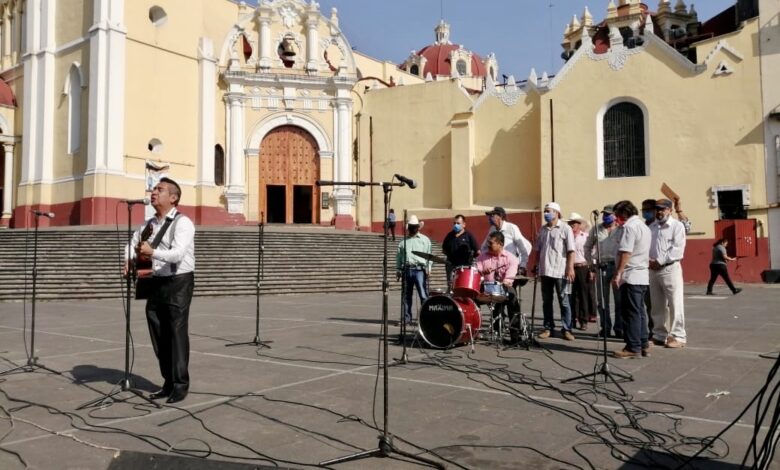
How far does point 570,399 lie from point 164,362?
340cm

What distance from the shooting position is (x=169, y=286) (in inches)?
212

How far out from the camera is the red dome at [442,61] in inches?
1946

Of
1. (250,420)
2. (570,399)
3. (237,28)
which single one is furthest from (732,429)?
(237,28)

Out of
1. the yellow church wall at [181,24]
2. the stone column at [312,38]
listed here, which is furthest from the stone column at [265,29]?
the yellow church wall at [181,24]

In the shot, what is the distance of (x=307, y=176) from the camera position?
93.9 ft

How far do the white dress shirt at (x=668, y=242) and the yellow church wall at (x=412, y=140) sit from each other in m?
19.3

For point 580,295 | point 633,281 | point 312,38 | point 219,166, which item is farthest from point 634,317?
point 312,38

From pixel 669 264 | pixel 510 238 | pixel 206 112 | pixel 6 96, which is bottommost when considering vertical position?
pixel 669 264

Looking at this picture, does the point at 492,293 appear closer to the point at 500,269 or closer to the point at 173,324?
the point at 500,269

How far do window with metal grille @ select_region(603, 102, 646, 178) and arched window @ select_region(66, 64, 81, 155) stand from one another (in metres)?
20.1

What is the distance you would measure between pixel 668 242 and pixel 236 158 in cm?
2208

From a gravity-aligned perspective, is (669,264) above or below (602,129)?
below

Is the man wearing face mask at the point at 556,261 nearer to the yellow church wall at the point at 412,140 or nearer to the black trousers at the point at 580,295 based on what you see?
the black trousers at the point at 580,295

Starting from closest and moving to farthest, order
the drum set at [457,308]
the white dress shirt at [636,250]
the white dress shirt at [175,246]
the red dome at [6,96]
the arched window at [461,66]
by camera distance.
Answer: the white dress shirt at [175,246]
the white dress shirt at [636,250]
the drum set at [457,308]
the red dome at [6,96]
the arched window at [461,66]
